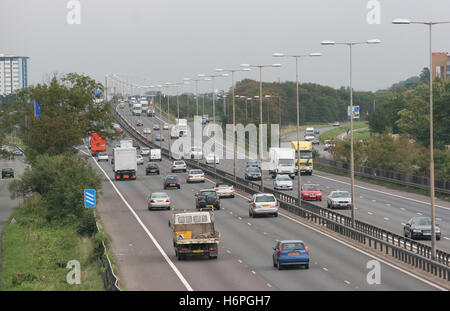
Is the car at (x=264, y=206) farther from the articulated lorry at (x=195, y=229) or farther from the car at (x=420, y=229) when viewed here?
the articulated lorry at (x=195, y=229)

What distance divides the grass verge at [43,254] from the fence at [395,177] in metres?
31.5

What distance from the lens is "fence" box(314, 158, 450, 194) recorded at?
74812 millimetres

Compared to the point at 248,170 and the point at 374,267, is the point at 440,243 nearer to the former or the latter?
the point at 374,267

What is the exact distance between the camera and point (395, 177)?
86.1 m

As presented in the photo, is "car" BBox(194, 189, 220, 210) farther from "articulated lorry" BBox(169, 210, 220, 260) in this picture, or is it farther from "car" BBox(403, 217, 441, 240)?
"articulated lorry" BBox(169, 210, 220, 260)

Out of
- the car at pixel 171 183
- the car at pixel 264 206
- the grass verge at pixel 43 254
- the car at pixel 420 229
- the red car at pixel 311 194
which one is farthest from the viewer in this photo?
the car at pixel 171 183

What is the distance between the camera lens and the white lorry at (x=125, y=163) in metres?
91.6

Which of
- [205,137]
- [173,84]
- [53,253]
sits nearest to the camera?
[53,253]

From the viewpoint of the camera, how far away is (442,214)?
6153 cm

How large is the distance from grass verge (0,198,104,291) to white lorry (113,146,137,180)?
17.5m

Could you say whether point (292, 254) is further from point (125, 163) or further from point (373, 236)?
point (125, 163)

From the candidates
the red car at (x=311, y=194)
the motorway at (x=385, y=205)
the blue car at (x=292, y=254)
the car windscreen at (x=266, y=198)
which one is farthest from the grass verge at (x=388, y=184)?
the blue car at (x=292, y=254)

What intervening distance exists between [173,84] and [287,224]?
7012 centimetres
